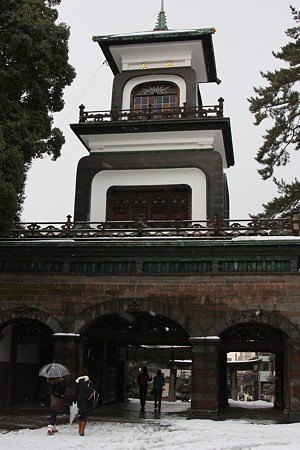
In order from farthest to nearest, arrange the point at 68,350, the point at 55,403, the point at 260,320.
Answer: the point at 68,350
the point at 260,320
the point at 55,403

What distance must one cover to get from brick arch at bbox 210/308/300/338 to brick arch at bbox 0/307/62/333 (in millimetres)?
5082

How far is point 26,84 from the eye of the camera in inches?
711

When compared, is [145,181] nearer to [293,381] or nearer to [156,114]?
[156,114]

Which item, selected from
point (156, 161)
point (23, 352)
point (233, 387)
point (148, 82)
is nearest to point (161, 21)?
point (148, 82)

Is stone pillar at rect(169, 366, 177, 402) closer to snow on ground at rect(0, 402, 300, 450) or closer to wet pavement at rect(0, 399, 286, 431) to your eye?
wet pavement at rect(0, 399, 286, 431)

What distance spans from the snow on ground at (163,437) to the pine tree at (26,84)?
658 centimetres

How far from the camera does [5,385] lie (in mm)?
19844

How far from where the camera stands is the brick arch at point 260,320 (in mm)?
17203

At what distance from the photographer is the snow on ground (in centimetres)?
1217

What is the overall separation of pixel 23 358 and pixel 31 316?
11.0ft

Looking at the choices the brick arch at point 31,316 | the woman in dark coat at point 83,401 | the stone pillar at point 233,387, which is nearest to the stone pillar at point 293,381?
the woman in dark coat at point 83,401

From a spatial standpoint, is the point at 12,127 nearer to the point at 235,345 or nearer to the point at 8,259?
the point at 8,259

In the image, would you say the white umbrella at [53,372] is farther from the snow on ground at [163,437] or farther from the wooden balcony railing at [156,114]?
the wooden balcony railing at [156,114]

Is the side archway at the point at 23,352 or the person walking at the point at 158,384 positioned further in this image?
the person walking at the point at 158,384
